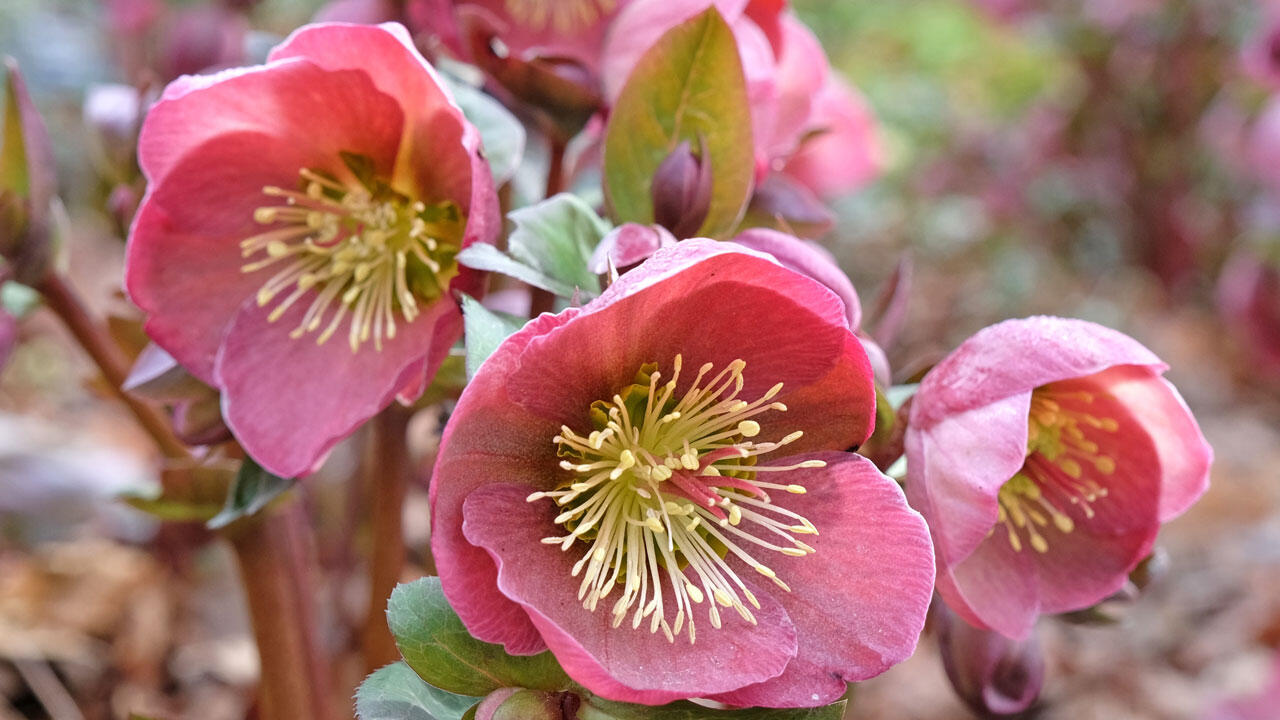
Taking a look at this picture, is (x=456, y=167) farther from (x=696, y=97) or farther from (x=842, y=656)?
(x=842, y=656)

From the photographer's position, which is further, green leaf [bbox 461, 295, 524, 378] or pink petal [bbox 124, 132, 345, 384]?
pink petal [bbox 124, 132, 345, 384]

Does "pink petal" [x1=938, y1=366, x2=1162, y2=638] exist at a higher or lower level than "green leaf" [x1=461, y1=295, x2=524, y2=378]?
lower

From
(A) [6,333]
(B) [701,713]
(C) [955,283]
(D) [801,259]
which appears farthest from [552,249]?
(C) [955,283]

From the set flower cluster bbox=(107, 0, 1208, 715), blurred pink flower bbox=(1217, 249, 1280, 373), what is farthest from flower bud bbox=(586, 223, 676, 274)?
blurred pink flower bbox=(1217, 249, 1280, 373)

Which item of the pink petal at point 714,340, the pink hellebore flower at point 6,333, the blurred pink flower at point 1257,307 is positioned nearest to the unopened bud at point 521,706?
the pink petal at point 714,340

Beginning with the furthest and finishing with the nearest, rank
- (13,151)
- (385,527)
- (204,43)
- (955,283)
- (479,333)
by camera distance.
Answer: (955,283), (204,43), (385,527), (13,151), (479,333)

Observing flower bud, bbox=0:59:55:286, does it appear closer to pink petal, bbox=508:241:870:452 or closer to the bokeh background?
the bokeh background

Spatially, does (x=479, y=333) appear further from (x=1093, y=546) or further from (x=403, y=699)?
(x=1093, y=546)

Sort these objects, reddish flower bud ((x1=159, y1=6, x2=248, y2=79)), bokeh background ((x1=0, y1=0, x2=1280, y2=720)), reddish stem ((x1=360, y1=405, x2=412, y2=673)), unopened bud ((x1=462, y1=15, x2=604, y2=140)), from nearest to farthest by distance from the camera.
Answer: unopened bud ((x1=462, y1=15, x2=604, y2=140))
reddish stem ((x1=360, y1=405, x2=412, y2=673))
reddish flower bud ((x1=159, y1=6, x2=248, y2=79))
bokeh background ((x1=0, y1=0, x2=1280, y2=720))
